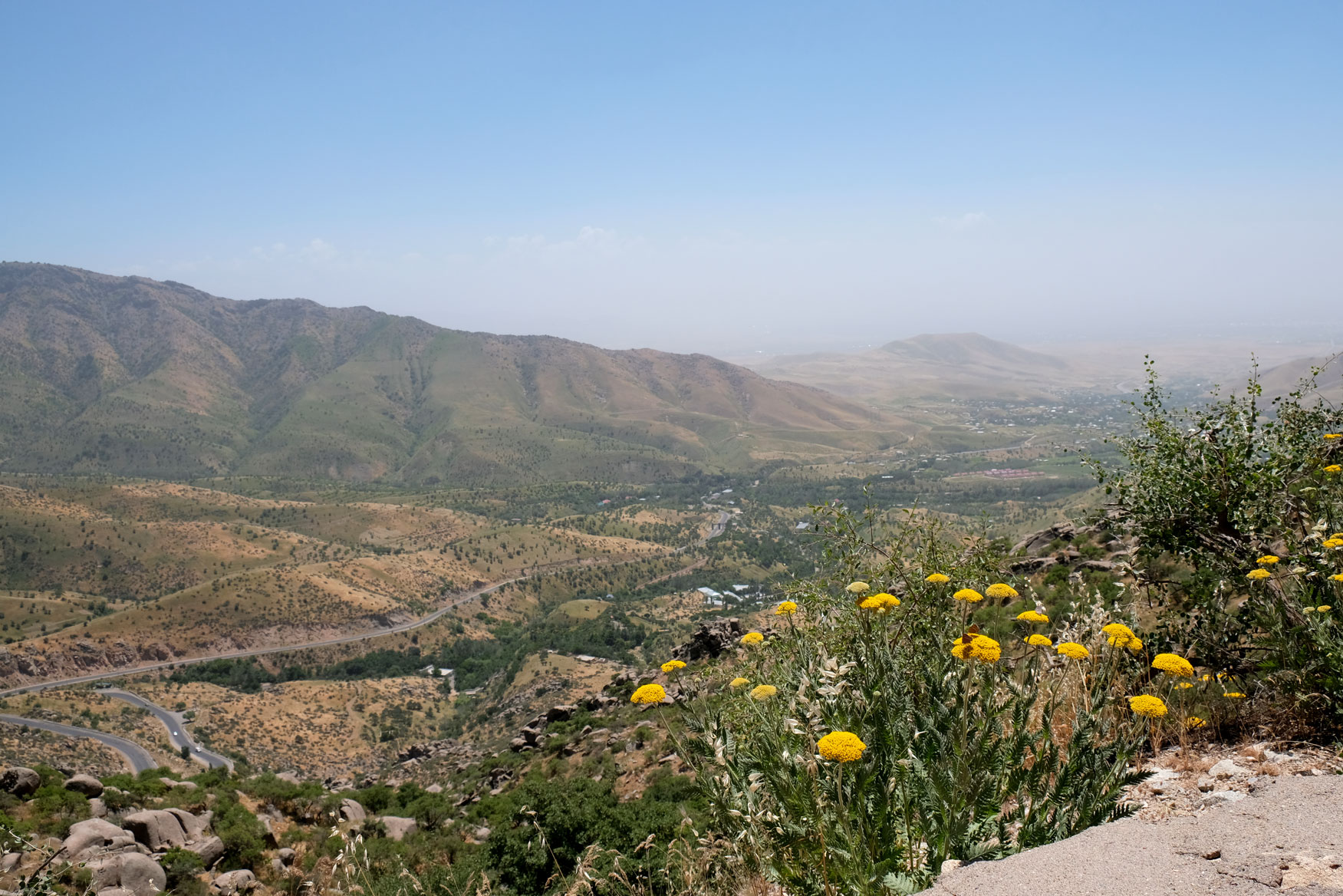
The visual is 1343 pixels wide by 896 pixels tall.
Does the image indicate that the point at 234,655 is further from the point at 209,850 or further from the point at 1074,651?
the point at 1074,651

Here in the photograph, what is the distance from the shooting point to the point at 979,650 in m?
4.35

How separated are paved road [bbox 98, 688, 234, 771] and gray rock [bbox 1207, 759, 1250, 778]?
56923 millimetres

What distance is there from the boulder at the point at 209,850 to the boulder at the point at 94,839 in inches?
47.6

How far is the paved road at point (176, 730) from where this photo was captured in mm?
50469

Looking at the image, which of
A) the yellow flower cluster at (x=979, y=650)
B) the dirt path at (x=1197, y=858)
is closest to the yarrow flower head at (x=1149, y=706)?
the dirt path at (x=1197, y=858)

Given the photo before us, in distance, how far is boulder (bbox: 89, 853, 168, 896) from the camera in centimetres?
1163

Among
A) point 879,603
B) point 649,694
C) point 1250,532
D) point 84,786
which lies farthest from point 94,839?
point 1250,532

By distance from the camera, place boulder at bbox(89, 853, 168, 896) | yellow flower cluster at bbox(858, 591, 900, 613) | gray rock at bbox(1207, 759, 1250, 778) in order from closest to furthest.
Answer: gray rock at bbox(1207, 759, 1250, 778) → yellow flower cluster at bbox(858, 591, 900, 613) → boulder at bbox(89, 853, 168, 896)

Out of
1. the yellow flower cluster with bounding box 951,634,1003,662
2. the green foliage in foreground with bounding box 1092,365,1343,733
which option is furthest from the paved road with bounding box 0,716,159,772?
the green foliage in foreground with bounding box 1092,365,1343,733

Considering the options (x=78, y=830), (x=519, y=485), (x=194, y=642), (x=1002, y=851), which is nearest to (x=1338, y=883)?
(x=1002, y=851)

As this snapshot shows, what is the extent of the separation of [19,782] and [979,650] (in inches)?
888

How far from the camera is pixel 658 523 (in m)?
150

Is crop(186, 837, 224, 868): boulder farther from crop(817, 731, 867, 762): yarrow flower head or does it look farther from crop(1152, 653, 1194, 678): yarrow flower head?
crop(1152, 653, 1194, 678): yarrow flower head

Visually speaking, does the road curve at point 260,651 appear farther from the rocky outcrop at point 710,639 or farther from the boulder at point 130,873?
the boulder at point 130,873
